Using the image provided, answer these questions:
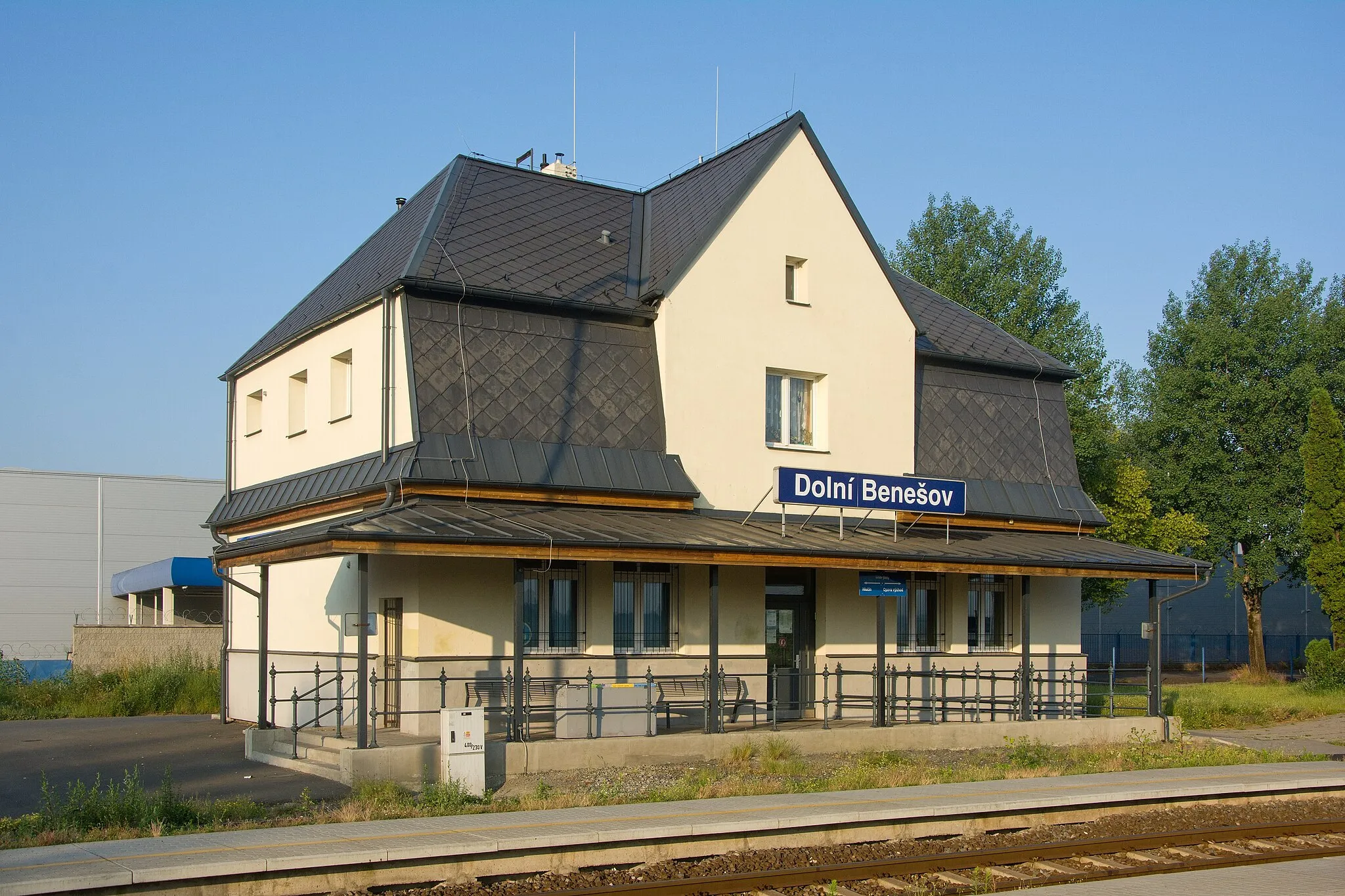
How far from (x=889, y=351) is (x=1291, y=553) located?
76.6 feet

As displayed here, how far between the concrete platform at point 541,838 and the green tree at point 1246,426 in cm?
2730

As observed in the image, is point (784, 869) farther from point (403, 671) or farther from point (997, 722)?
point (997, 722)

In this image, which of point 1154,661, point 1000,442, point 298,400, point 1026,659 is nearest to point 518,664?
point 298,400

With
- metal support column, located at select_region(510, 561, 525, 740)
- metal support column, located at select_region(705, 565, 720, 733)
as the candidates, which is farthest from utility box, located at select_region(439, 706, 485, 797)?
metal support column, located at select_region(705, 565, 720, 733)

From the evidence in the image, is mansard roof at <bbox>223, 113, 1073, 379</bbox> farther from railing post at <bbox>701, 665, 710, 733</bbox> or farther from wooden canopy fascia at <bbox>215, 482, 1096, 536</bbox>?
railing post at <bbox>701, 665, 710, 733</bbox>

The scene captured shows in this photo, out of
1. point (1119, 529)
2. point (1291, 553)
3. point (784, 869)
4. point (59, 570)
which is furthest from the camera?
point (59, 570)

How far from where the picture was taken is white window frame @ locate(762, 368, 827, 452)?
22312 millimetres

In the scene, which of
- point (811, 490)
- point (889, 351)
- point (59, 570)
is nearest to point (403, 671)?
point (811, 490)

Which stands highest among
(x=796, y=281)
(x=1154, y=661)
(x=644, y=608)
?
(x=796, y=281)

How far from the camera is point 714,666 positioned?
18.3 meters

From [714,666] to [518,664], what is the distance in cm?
304

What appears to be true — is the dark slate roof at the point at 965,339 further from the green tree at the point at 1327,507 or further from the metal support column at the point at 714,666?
the green tree at the point at 1327,507

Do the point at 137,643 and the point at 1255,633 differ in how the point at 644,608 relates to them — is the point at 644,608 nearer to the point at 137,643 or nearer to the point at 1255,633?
the point at 137,643

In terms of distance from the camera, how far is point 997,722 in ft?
70.4
